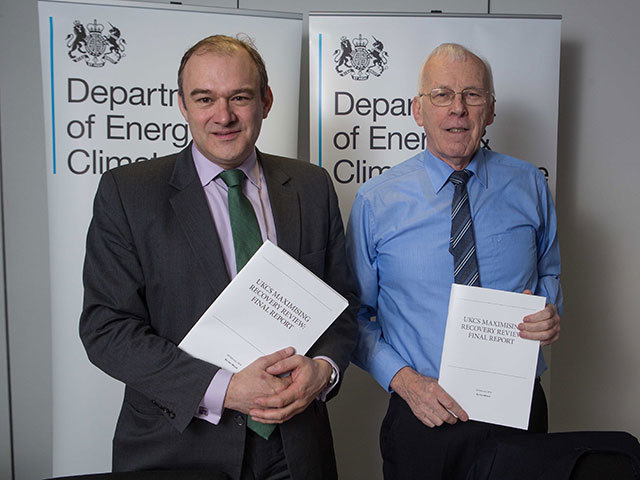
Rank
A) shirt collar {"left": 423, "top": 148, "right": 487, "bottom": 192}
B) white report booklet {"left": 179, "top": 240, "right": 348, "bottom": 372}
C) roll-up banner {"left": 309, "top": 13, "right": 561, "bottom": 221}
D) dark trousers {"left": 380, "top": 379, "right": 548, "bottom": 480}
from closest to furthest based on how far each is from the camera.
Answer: white report booklet {"left": 179, "top": 240, "right": 348, "bottom": 372}
dark trousers {"left": 380, "top": 379, "right": 548, "bottom": 480}
shirt collar {"left": 423, "top": 148, "right": 487, "bottom": 192}
roll-up banner {"left": 309, "top": 13, "right": 561, "bottom": 221}

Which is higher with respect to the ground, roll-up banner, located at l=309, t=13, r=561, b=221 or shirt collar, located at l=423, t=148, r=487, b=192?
roll-up banner, located at l=309, t=13, r=561, b=221

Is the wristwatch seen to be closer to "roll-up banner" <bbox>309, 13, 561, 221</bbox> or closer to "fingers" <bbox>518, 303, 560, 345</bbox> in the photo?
"fingers" <bbox>518, 303, 560, 345</bbox>

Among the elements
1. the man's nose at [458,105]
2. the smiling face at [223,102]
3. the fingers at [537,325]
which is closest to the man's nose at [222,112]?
the smiling face at [223,102]

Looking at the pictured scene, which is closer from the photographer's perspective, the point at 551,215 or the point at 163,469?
the point at 163,469

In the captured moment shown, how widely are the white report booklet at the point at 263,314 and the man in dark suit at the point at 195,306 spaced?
1.4 inches

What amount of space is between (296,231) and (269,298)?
0.28 m

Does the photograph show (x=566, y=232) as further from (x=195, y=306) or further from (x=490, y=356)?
(x=195, y=306)

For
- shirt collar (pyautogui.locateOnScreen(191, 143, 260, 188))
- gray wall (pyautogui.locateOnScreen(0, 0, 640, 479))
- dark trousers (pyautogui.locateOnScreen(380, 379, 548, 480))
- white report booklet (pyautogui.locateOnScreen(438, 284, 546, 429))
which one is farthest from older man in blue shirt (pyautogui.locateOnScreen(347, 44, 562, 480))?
gray wall (pyautogui.locateOnScreen(0, 0, 640, 479))

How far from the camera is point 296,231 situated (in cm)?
155

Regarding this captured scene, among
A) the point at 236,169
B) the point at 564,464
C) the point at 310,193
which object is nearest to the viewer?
the point at 564,464

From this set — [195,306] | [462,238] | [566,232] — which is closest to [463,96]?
[462,238]

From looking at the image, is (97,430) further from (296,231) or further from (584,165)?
(584,165)

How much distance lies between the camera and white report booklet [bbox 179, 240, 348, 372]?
132 centimetres

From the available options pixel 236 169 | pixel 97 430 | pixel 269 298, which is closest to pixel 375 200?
pixel 236 169
